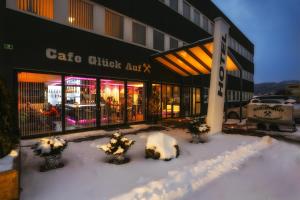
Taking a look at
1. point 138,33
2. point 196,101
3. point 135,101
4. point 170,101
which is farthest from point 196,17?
point 135,101

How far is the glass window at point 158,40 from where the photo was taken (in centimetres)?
1410

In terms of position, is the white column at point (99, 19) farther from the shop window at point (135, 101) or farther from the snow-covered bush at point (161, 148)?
the snow-covered bush at point (161, 148)

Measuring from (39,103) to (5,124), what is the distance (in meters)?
5.01

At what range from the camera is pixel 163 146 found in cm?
596

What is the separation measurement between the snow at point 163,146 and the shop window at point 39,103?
201 inches

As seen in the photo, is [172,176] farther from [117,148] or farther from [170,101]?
[170,101]

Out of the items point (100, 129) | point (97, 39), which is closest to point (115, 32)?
point (97, 39)

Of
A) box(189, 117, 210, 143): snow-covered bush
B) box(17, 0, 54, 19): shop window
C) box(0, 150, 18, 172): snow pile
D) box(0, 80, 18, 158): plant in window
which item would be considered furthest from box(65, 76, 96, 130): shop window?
box(0, 150, 18, 172): snow pile

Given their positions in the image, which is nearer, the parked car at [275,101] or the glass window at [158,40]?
the parked car at [275,101]

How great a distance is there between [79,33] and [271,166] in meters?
9.15

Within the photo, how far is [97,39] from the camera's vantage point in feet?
34.0

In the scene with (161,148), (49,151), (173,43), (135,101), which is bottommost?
(161,148)

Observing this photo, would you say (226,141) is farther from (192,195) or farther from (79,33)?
(79,33)

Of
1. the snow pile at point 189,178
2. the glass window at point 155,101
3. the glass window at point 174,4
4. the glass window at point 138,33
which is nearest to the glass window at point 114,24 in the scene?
the glass window at point 138,33
